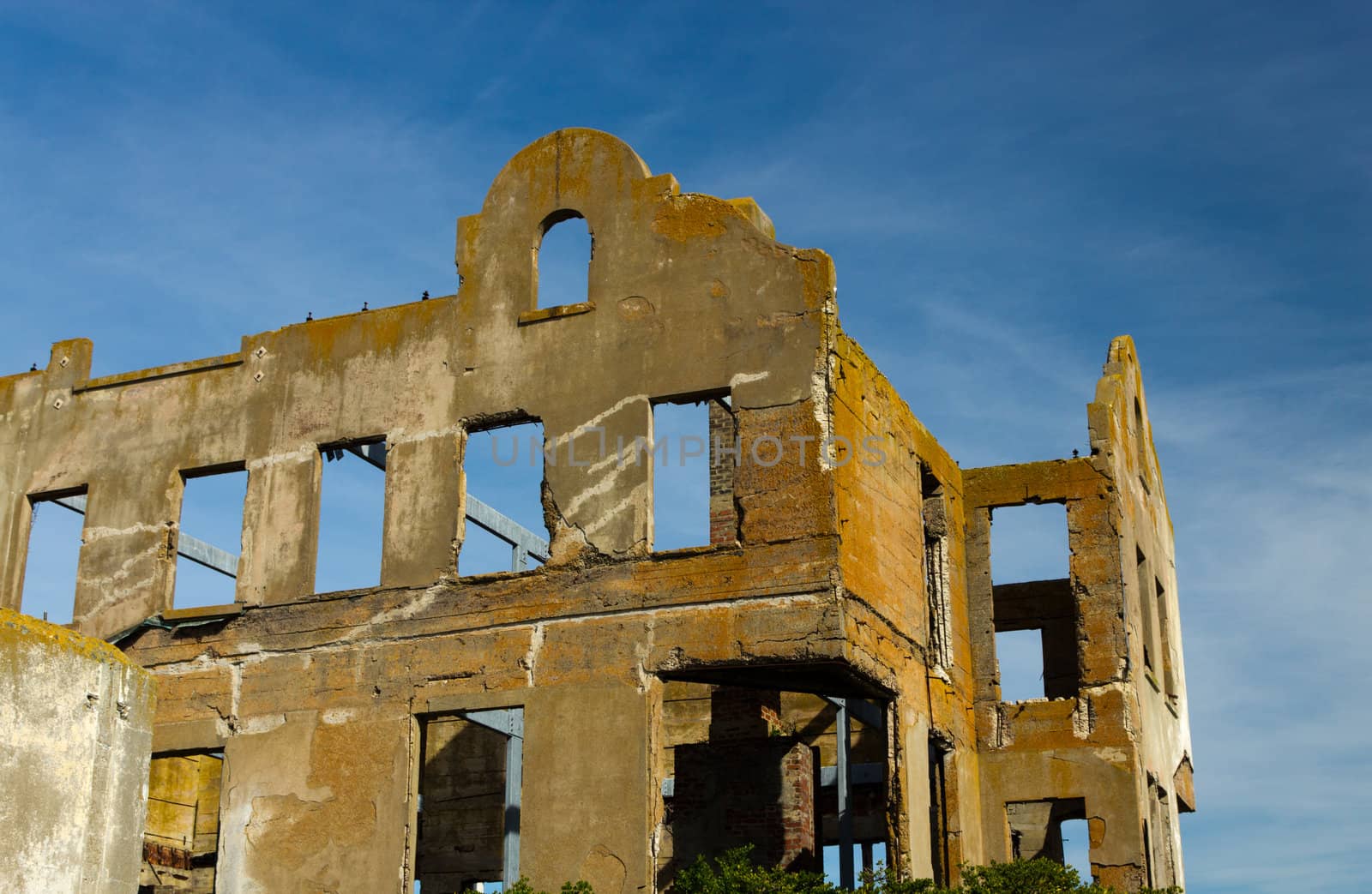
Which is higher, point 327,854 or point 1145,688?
point 1145,688

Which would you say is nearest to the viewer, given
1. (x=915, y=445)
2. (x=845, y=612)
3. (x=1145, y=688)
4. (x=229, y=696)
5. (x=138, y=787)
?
(x=138, y=787)

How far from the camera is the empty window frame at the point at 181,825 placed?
24516mm

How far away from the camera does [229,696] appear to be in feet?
56.6

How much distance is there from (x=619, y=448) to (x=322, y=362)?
3.99 metres

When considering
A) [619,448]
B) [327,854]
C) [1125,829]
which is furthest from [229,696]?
[1125,829]

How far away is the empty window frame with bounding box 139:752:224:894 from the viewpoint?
24.5 m

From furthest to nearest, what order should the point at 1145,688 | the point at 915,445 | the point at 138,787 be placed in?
the point at 1145,688 → the point at 915,445 → the point at 138,787

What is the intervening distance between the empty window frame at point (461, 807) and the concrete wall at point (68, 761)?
13494mm

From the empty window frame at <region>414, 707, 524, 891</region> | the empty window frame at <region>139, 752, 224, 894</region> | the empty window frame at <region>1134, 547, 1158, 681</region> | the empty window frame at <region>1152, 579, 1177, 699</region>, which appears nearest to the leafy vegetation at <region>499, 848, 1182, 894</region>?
the empty window frame at <region>1134, 547, 1158, 681</region>

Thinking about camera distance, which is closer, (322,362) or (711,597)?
(711,597)

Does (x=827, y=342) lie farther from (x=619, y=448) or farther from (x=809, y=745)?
(x=809, y=745)

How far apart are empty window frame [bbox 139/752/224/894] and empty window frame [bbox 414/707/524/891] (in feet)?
10.2

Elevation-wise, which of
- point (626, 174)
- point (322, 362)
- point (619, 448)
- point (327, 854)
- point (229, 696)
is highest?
point (626, 174)

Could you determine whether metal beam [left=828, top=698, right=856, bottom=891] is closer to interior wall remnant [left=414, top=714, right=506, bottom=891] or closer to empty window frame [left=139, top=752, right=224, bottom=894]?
interior wall remnant [left=414, top=714, right=506, bottom=891]
